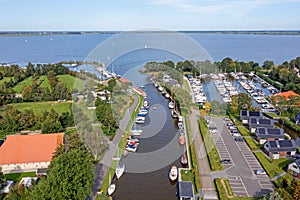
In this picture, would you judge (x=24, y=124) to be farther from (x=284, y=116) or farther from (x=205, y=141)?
(x=284, y=116)

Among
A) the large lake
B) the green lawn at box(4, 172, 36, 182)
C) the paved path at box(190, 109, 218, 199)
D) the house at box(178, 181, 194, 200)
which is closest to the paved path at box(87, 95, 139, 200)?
the green lawn at box(4, 172, 36, 182)

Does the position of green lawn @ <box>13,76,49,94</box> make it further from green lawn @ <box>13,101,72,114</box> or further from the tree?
the tree

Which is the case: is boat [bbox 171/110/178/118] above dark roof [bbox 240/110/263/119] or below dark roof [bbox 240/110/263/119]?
below

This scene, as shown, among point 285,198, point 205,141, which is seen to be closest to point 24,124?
point 205,141

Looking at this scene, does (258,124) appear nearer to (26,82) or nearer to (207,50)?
(26,82)

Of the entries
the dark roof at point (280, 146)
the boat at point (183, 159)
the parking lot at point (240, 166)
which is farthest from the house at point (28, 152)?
the dark roof at point (280, 146)

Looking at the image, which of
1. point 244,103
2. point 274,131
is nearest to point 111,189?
point 274,131
